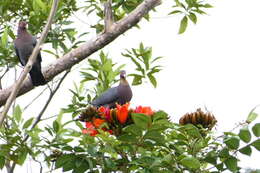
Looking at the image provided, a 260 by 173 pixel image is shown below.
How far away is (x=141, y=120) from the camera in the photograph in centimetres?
230

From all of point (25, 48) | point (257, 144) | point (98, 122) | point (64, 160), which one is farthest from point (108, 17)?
point (257, 144)

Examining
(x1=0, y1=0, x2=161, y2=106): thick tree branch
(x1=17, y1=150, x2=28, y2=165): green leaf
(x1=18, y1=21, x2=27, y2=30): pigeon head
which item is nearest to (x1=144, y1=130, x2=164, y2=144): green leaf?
(x1=17, y1=150, x2=28, y2=165): green leaf

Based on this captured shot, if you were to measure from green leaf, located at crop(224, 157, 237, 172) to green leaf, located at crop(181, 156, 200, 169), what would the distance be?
0.65 ft

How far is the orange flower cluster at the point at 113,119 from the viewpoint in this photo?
8.75 ft

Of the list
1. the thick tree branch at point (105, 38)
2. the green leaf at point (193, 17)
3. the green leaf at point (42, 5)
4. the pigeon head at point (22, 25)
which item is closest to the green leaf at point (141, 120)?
the thick tree branch at point (105, 38)

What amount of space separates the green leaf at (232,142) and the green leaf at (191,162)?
0.62 ft

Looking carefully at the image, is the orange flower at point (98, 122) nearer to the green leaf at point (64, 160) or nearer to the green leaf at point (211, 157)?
the green leaf at point (64, 160)

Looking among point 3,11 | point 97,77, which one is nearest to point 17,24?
point 3,11

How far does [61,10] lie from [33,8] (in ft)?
0.74

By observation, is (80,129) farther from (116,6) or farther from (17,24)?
(17,24)

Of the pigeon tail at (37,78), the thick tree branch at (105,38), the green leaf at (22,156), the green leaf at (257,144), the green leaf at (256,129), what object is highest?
the thick tree branch at (105,38)

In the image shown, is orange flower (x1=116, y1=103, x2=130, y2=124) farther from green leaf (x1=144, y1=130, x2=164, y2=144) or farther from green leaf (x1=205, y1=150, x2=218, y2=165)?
green leaf (x1=205, y1=150, x2=218, y2=165)

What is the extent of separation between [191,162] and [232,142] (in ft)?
0.71

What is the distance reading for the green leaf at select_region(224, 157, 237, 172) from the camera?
2.49m
